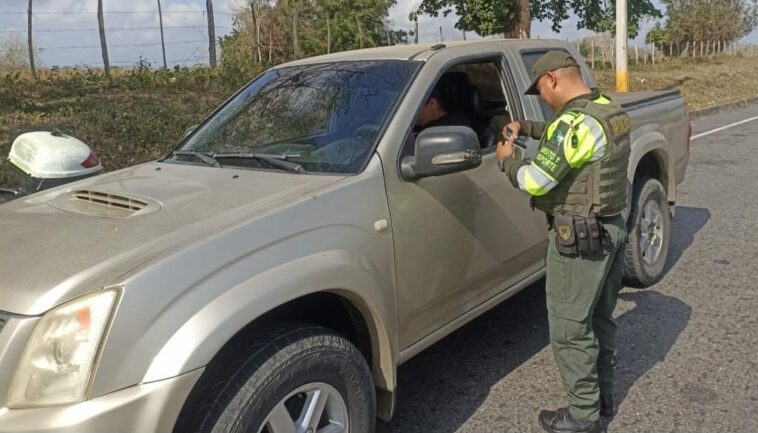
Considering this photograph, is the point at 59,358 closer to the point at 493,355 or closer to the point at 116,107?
the point at 493,355

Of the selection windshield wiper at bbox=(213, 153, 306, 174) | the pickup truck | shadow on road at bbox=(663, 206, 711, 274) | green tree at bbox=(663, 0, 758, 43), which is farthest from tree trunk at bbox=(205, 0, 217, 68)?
green tree at bbox=(663, 0, 758, 43)

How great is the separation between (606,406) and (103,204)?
242 cm

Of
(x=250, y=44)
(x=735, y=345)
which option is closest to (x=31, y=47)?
(x=250, y=44)

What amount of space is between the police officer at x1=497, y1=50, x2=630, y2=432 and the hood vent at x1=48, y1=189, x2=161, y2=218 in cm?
148

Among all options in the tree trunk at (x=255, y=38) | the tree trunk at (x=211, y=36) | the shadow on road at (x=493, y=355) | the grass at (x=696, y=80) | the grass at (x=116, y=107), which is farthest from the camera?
the grass at (x=696, y=80)

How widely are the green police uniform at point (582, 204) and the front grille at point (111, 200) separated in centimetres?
151

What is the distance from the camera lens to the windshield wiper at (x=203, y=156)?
10.6 feet

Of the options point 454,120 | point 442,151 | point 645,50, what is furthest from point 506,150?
point 645,50

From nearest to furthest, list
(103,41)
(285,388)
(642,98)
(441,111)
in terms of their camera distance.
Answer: (285,388), (441,111), (642,98), (103,41)

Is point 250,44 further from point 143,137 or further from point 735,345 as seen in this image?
point 735,345

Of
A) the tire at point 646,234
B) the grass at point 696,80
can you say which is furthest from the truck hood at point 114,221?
the grass at point 696,80

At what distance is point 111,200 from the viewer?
2.80 metres

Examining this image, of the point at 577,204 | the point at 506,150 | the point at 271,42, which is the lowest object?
the point at 577,204

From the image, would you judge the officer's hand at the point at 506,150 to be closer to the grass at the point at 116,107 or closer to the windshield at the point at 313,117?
the windshield at the point at 313,117
